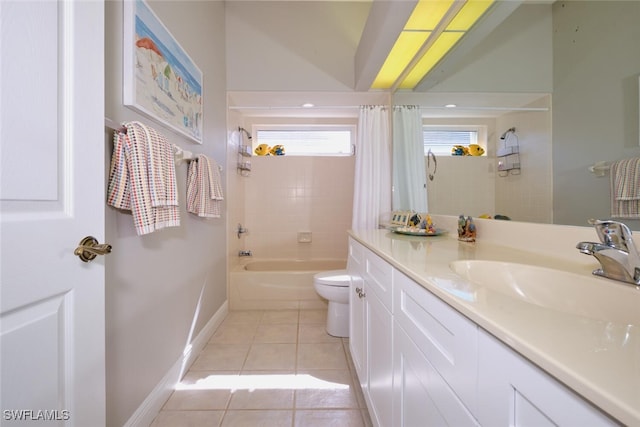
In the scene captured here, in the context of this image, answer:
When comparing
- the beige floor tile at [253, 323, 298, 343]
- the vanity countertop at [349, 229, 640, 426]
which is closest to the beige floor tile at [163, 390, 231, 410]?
the beige floor tile at [253, 323, 298, 343]

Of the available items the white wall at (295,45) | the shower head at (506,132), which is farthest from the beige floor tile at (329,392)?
the white wall at (295,45)

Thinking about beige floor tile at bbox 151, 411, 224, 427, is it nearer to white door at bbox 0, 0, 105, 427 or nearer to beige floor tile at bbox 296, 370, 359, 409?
beige floor tile at bbox 296, 370, 359, 409

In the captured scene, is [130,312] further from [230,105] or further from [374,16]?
[374,16]

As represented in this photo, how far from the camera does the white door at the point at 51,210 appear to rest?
1.62ft

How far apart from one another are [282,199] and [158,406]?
2.31 m

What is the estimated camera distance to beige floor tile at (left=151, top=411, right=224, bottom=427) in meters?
1.16

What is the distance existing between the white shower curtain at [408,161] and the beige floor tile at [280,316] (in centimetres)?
139

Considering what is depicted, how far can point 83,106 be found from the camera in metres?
0.65

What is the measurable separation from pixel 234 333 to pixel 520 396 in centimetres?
204

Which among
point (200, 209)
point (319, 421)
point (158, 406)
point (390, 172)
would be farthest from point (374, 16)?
point (158, 406)

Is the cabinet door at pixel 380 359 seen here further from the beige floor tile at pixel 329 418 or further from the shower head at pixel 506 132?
the shower head at pixel 506 132

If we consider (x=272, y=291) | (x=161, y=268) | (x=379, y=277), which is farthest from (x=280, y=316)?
(x=379, y=277)

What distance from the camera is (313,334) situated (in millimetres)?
1947

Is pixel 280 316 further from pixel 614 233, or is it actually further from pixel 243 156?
pixel 614 233
